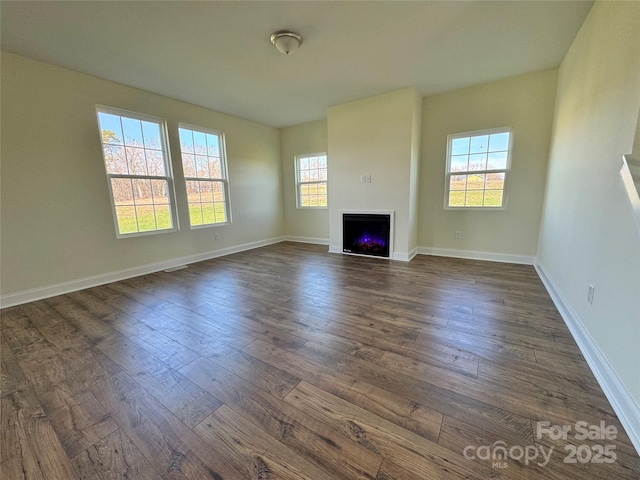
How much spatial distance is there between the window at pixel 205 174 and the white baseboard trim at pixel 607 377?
16.4ft

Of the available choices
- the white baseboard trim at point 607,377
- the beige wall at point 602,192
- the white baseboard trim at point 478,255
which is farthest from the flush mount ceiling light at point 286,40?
the white baseboard trim at point 478,255

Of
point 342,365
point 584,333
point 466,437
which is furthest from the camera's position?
point 584,333

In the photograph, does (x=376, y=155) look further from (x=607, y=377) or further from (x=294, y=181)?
(x=607, y=377)

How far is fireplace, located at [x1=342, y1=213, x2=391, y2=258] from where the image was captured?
436 cm

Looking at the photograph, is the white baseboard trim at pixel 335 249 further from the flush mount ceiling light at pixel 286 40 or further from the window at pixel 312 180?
the flush mount ceiling light at pixel 286 40

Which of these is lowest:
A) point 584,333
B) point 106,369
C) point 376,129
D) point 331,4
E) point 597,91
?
point 106,369

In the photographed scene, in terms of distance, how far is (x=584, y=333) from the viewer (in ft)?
5.90

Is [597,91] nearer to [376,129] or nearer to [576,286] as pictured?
[576,286]

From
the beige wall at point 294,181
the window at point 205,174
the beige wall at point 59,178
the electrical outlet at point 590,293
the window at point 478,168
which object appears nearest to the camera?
the electrical outlet at point 590,293

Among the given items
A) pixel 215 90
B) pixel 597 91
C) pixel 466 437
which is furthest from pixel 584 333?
pixel 215 90

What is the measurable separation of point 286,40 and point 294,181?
11.7 ft

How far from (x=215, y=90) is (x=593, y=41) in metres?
4.18

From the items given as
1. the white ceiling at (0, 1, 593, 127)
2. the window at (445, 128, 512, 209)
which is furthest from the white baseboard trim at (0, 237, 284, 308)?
the window at (445, 128, 512, 209)

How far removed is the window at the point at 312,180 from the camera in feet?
18.2
